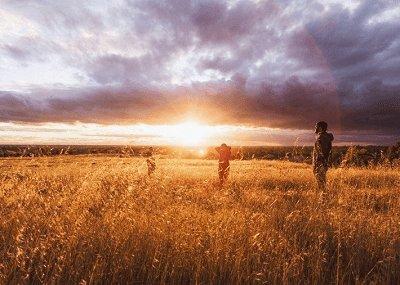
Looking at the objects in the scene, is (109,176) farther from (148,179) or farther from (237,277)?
(237,277)

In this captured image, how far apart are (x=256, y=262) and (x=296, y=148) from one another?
13.5ft

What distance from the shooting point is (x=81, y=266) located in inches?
153

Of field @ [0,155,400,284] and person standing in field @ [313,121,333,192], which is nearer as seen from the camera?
field @ [0,155,400,284]

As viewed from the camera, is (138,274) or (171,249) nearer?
(138,274)

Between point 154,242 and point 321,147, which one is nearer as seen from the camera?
point 154,242

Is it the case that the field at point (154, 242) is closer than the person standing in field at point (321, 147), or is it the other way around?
the field at point (154, 242)

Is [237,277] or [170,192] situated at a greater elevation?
[170,192]

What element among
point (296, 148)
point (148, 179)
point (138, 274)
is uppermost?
point (296, 148)

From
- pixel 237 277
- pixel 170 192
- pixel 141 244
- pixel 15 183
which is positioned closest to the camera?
pixel 237 277

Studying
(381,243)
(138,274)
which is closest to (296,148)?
(381,243)

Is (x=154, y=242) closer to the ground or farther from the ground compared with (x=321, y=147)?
closer to the ground

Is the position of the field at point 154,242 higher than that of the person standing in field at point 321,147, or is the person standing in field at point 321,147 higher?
the person standing in field at point 321,147

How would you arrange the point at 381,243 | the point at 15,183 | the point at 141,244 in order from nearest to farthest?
1. the point at 141,244
2. the point at 381,243
3. the point at 15,183

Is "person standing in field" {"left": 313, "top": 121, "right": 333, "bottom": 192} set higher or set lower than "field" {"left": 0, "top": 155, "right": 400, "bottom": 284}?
higher
